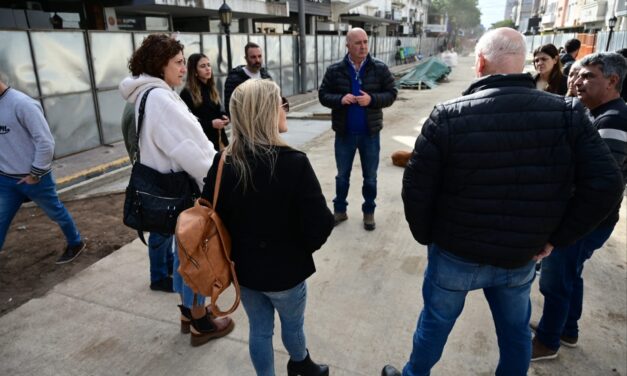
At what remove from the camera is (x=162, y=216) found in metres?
2.41

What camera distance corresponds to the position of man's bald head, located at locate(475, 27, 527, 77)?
1.72 m

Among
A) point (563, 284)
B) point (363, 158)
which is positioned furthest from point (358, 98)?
point (563, 284)

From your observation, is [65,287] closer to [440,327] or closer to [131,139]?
[131,139]

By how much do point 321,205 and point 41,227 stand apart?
163 inches

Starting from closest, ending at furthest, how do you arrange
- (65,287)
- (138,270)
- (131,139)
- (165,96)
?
Result: (165,96)
(131,139)
(65,287)
(138,270)

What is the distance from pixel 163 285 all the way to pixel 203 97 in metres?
1.74

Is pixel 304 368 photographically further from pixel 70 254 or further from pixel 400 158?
pixel 400 158

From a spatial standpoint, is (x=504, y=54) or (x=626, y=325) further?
(x=626, y=325)

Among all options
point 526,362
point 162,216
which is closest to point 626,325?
point 526,362

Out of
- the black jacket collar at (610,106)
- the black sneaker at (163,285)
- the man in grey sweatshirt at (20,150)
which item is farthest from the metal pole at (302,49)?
the black jacket collar at (610,106)

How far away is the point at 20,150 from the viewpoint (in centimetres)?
321

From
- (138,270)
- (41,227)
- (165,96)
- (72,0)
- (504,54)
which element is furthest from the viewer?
(72,0)

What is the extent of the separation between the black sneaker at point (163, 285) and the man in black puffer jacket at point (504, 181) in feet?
7.26

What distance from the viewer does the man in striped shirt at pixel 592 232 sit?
7.09 ft
